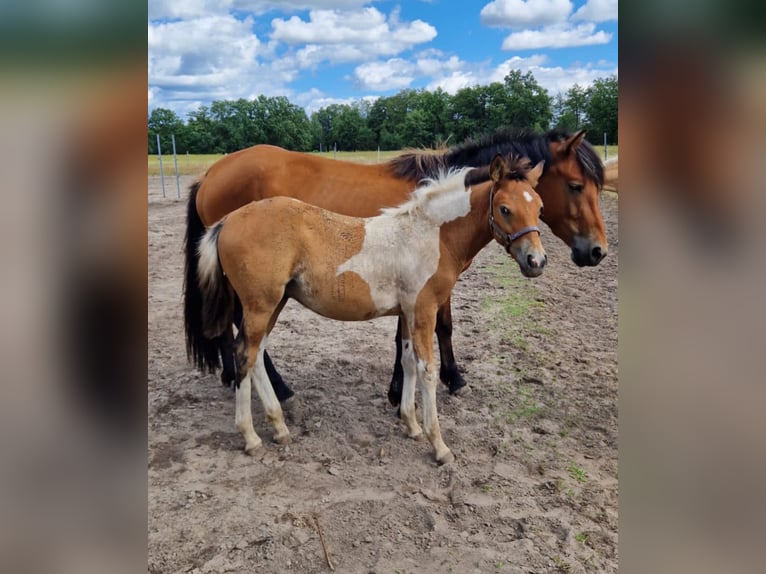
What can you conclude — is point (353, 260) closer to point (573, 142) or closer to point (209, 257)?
point (209, 257)

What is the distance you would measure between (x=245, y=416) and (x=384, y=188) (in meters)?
2.17

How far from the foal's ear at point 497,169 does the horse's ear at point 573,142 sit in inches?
41.4

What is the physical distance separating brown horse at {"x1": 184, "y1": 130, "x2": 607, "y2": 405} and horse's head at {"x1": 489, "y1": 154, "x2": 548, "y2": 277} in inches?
34.6

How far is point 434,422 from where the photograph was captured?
3.35 meters

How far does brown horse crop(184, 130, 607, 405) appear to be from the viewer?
3.87 m

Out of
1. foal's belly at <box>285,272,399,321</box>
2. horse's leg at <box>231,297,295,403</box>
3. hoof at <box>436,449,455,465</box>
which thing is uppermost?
foal's belly at <box>285,272,399,321</box>

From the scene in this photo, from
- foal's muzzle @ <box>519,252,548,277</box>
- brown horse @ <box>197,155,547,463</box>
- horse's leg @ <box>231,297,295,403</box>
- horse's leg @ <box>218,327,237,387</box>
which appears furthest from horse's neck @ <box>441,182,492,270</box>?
horse's leg @ <box>218,327,237,387</box>

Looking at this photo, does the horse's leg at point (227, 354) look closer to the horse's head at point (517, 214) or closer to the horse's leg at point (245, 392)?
the horse's leg at point (245, 392)

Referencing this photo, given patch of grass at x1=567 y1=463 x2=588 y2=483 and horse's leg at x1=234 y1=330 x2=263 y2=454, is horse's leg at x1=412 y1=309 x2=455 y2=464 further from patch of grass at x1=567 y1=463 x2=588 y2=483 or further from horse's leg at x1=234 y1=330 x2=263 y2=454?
horse's leg at x1=234 y1=330 x2=263 y2=454

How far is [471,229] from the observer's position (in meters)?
3.35

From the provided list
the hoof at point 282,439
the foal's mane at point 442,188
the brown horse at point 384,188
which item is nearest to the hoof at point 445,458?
the brown horse at point 384,188

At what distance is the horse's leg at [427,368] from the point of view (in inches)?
132
